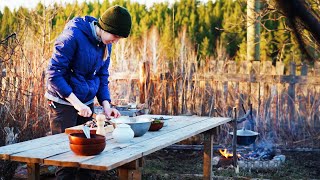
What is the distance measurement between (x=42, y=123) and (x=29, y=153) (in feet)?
10.3

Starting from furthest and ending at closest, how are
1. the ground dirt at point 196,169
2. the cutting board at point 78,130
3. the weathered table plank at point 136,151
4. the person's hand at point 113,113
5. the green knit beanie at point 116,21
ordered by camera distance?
the ground dirt at point 196,169 < the person's hand at point 113,113 < the green knit beanie at point 116,21 < the cutting board at point 78,130 < the weathered table plank at point 136,151

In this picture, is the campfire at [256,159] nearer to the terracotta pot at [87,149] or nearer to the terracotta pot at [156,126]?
the terracotta pot at [156,126]

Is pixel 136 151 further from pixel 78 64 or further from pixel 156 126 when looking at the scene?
pixel 78 64

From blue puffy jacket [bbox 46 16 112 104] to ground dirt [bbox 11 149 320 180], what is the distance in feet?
4.54

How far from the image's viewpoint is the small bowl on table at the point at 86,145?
2.36 metres

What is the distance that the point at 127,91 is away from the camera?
7652 millimetres

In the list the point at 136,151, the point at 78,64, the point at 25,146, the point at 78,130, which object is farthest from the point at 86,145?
the point at 78,64

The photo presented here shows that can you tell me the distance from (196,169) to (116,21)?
305 centimetres

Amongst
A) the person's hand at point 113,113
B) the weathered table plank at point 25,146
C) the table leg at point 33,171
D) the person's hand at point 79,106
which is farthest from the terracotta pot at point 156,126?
the table leg at point 33,171

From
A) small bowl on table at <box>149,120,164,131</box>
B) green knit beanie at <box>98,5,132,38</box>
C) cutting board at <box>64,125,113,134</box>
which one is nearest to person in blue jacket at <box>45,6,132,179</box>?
green knit beanie at <box>98,5,132,38</box>

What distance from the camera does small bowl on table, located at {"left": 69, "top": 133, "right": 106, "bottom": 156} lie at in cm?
236

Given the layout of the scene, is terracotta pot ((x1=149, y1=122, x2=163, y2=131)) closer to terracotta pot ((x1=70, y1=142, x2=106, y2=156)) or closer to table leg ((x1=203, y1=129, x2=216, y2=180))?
terracotta pot ((x1=70, y1=142, x2=106, y2=156))

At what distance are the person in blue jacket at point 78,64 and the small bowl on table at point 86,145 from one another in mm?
724

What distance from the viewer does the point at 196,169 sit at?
19.1 ft
